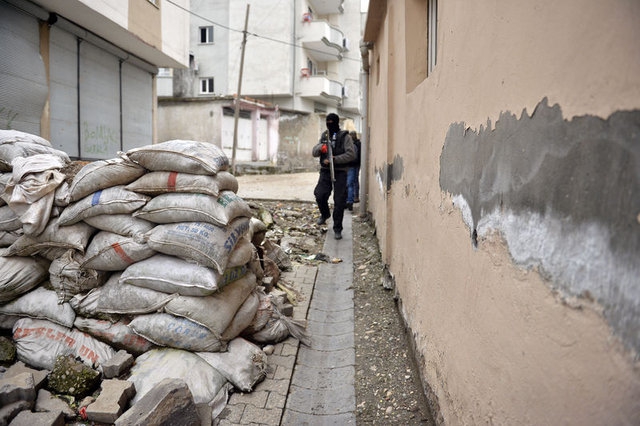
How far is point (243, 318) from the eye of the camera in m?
2.99

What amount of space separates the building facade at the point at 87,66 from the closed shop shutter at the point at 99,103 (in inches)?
0.9

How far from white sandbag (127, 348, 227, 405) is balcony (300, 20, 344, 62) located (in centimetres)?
2320

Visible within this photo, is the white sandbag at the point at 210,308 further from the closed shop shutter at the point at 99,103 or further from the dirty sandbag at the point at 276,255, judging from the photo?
the closed shop shutter at the point at 99,103

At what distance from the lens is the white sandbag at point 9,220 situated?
3.00 m

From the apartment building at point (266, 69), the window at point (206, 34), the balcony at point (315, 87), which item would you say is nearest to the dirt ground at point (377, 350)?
the apartment building at point (266, 69)

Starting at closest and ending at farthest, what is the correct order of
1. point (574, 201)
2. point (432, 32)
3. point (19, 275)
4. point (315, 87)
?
point (574, 201) → point (19, 275) → point (432, 32) → point (315, 87)

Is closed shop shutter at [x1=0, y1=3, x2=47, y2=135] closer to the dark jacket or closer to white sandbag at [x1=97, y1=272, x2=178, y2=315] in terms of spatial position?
the dark jacket

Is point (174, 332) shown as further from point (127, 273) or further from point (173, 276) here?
point (127, 273)

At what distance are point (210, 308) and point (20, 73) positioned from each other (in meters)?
7.14

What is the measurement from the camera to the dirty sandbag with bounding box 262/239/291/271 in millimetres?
4852

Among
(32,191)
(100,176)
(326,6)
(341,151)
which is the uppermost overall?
(326,6)

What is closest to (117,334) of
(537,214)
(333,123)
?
(537,214)

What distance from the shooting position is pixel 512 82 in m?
1.29

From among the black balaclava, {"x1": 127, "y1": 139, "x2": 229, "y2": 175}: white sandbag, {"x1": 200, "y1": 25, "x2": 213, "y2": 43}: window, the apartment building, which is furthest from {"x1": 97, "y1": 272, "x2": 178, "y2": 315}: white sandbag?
{"x1": 200, "y1": 25, "x2": 213, "y2": 43}: window
